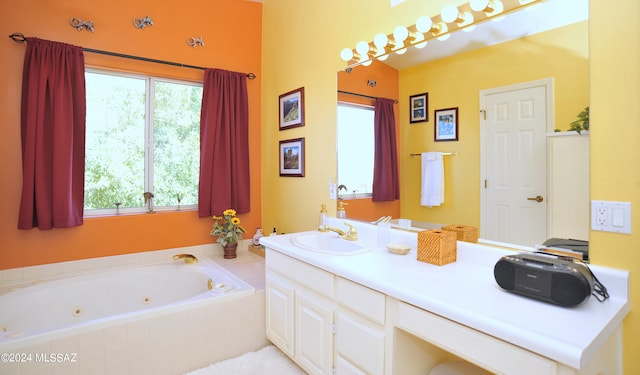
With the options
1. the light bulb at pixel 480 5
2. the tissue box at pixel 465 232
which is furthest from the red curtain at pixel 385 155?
the light bulb at pixel 480 5

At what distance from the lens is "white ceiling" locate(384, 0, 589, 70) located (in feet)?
4.46

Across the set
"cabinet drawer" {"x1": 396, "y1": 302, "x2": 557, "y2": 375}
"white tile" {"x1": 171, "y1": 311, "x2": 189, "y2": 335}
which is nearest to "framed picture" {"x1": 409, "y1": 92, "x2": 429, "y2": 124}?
"cabinet drawer" {"x1": 396, "y1": 302, "x2": 557, "y2": 375}

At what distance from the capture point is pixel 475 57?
1676 mm

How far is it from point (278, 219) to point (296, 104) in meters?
1.10

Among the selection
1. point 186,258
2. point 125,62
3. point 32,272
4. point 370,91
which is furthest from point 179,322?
point 125,62

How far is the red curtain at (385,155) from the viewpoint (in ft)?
6.91

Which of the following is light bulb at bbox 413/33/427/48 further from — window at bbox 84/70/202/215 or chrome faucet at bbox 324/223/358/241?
window at bbox 84/70/202/215

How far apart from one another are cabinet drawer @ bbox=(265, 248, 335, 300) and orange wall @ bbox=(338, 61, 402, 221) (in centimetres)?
62

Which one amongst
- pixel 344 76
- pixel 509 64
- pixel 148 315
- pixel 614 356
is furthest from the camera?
pixel 344 76

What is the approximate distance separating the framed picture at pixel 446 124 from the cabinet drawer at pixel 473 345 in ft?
3.10

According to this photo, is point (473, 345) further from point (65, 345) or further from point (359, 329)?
point (65, 345)

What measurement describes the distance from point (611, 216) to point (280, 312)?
1736mm

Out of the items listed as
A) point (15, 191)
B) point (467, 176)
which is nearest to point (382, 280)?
point (467, 176)

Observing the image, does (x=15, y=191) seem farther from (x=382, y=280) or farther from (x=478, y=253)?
(x=478, y=253)
